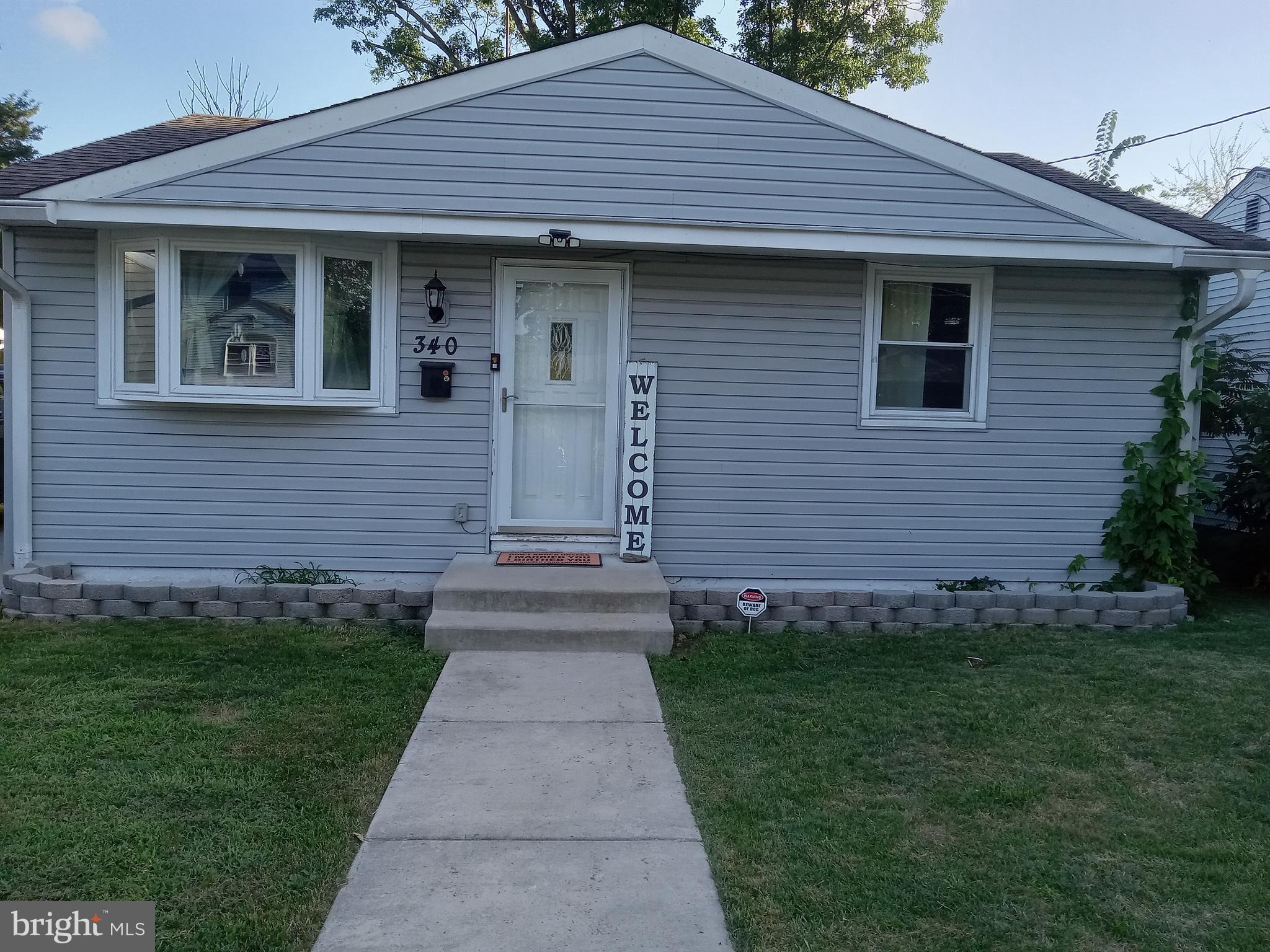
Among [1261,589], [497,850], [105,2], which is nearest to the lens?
[497,850]

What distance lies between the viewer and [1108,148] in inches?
770

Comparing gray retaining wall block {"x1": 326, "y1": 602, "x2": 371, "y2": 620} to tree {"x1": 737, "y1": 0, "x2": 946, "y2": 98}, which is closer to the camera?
gray retaining wall block {"x1": 326, "y1": 602, "x2": 371, "y2": 620}

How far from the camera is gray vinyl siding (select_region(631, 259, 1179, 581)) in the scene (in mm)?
6664

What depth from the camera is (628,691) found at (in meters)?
4.87

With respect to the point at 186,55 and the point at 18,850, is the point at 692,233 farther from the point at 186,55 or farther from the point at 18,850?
the point at 186,55

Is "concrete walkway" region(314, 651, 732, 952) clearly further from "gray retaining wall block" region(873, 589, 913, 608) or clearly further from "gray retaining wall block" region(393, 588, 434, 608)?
"gray retaining wall block" region(873, 589, 913, 608)

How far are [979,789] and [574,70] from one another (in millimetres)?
4883

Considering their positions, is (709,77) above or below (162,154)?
above

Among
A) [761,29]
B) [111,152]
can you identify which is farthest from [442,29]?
[111,152]

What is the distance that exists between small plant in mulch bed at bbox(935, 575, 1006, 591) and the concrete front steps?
215 centimetres

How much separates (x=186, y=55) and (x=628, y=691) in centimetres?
2285

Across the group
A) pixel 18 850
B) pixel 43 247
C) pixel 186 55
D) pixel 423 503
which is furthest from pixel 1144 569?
pixel 186 55

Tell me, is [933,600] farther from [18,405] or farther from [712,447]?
[18,405]

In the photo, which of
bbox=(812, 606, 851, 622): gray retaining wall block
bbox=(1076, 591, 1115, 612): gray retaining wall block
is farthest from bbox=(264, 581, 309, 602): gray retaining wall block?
bbox=(1076, 591, 1115, 612): gray retaining wall block
